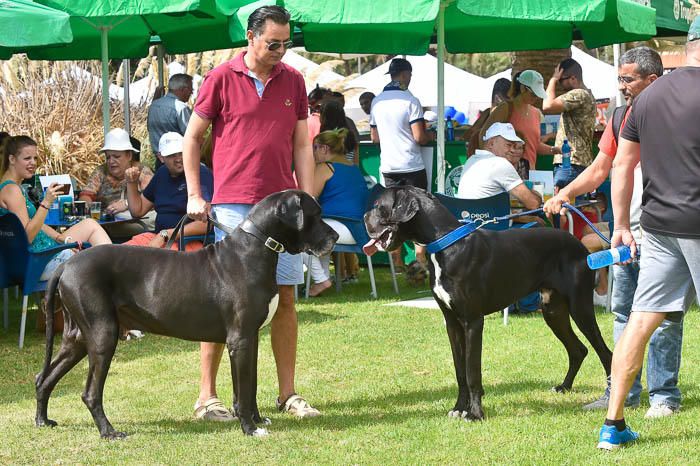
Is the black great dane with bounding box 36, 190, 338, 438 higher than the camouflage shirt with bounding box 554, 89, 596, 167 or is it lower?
lower

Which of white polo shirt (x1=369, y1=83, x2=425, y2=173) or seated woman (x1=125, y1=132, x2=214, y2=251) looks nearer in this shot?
seated woman (x1=125, y1=132, x2=214, y2=251)

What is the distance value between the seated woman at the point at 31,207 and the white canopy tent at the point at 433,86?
40.6ft

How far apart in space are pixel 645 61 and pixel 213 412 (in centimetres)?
291

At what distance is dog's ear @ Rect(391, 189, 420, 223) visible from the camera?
5.39 metres

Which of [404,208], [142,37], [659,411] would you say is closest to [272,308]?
[404,208]

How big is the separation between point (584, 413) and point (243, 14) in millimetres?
4947

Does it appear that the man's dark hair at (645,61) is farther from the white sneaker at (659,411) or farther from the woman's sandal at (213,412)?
the woman's sandal at (213,412)

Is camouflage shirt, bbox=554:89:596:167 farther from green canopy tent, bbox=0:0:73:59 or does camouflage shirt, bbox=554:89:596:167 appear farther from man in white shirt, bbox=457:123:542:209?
green canopy tent, bbox=0:0:73:59

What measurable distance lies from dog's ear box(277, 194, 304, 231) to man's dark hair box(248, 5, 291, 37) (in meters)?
0.90

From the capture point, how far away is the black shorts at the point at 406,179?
1120 cm

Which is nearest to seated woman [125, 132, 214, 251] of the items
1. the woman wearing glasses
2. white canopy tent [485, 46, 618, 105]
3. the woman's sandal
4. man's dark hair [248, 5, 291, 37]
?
the woman's sandal

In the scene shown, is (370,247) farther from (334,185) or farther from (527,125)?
(527,125)

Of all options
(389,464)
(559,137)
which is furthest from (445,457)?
(559,137)

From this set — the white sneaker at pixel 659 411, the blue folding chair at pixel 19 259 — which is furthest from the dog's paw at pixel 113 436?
the blue folding chair at pixel 19 259
